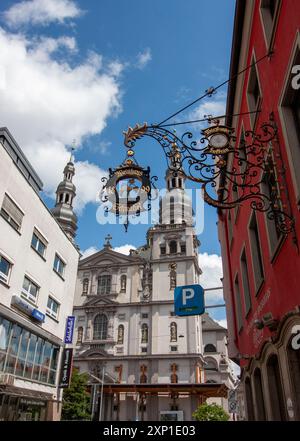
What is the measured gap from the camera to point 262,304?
1015 centimetres

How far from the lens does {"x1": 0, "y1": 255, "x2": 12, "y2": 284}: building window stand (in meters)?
18.6

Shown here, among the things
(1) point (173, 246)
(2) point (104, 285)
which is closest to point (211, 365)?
Answer: (1) point (173, 246)

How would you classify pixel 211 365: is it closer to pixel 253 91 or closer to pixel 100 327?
pixel 100 327

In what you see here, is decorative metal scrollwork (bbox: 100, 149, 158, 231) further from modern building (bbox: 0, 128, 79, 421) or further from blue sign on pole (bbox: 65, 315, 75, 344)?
blue sign on pole (bbox: 65, 315, 75, 344)

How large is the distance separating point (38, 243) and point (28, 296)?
3345 mm

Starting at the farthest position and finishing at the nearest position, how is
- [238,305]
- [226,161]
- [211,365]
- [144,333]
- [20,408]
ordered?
[211,365], [144,333], [20,408], [238,305], [226,161]

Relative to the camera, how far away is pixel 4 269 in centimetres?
1889

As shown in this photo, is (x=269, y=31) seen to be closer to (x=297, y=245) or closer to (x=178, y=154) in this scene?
(x=178, y=154)

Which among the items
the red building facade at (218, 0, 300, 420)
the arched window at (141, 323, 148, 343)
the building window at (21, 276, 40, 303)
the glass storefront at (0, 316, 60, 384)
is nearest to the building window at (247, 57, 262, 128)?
the red building facade at (218, 0, 300, 420)

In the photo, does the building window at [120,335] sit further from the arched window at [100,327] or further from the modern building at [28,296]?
the modern building at [28,296]

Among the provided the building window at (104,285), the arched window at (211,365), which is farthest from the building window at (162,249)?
the arched window at (211,365)

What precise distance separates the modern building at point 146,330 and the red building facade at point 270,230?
3562cm

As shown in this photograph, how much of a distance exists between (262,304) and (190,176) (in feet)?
15.4
